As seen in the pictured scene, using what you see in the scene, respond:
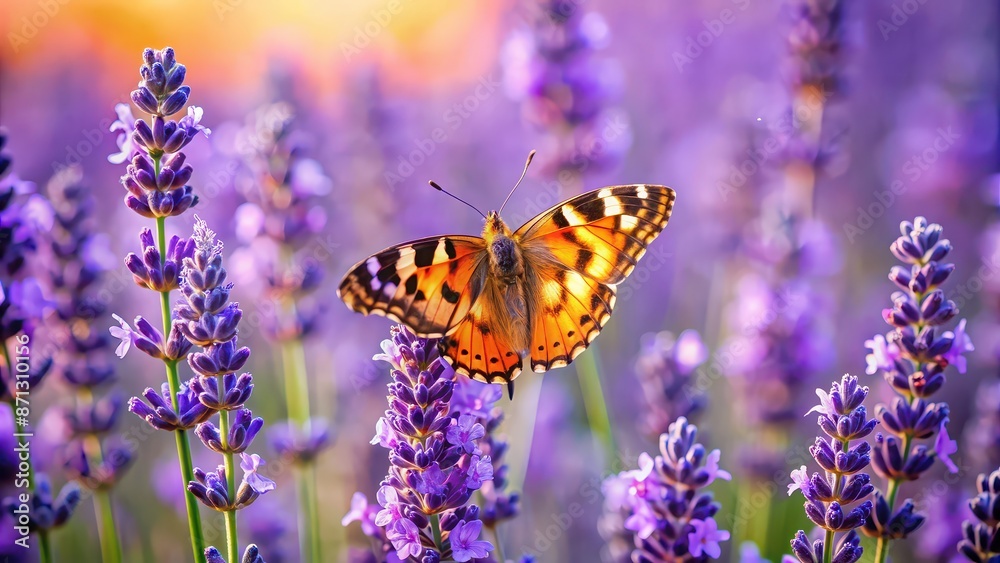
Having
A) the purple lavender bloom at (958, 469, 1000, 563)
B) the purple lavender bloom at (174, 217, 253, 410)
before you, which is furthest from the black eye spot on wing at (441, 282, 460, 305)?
the purple lavender bloom at (958, 469, 1000, 563)

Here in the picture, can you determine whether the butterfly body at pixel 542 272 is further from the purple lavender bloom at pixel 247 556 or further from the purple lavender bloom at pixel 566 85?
the purple lavender bloom at pixel 566 85

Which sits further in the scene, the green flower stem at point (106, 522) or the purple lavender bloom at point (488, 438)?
the green flower stem at point (106, 522)

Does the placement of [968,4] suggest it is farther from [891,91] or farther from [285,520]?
[285,520]

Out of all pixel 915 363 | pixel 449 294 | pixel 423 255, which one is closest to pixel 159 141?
pixel 423 255

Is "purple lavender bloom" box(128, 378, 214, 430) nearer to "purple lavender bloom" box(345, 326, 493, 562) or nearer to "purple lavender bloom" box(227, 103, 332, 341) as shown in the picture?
"purple lavender bloom" box(345, 326, 493, 562)

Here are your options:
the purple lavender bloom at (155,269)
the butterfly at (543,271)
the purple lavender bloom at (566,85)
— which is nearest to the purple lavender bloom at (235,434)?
the purple lavender bloom at (155,269)

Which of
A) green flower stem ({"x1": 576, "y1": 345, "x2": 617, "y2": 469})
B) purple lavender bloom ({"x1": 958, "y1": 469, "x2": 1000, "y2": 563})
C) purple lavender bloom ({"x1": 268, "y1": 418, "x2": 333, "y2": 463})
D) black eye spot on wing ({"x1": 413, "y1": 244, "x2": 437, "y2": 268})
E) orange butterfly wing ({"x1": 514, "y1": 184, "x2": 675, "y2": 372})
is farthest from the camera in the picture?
green flower stem ({"x1": 576, "y1": 345, "x2": 617, "y2": 469})
